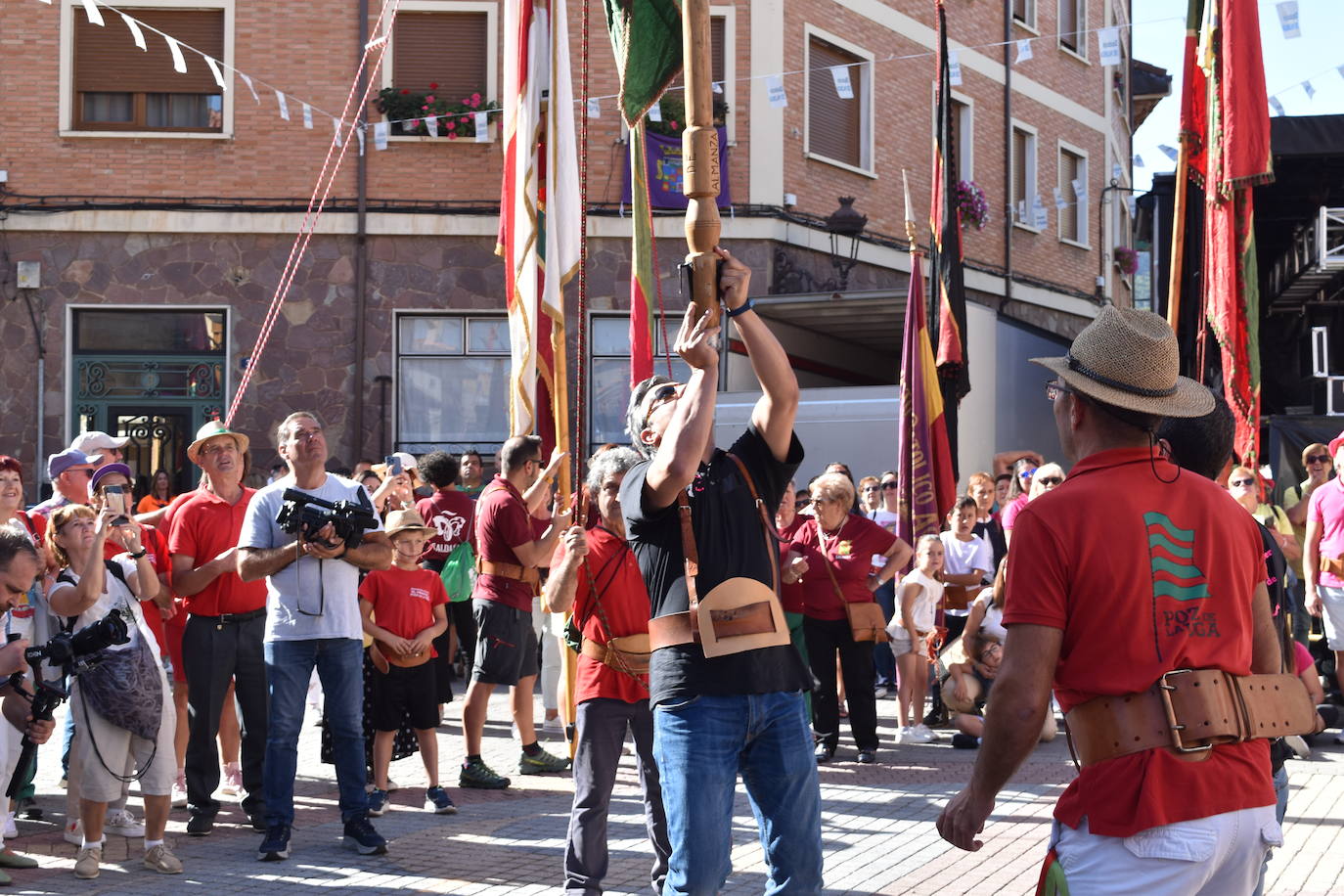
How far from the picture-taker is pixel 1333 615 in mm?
10000

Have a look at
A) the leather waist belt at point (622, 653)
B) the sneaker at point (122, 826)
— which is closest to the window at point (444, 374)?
the sneaker at point (122, 826)

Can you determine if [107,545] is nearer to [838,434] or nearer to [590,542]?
[590,542]

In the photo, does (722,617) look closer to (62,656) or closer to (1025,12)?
(62,656)

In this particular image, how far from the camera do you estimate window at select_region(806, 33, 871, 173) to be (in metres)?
20.5

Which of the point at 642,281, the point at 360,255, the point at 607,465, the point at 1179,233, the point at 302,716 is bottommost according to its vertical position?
the point at 302,716

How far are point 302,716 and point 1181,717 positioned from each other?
4.77m

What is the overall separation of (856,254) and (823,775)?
12.1 m

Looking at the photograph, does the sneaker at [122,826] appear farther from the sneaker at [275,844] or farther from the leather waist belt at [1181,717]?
the leather waist belt at [1181,717]

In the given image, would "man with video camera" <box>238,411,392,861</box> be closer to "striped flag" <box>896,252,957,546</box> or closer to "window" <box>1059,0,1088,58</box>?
"striped flag" <box>896,252,957,546</box>

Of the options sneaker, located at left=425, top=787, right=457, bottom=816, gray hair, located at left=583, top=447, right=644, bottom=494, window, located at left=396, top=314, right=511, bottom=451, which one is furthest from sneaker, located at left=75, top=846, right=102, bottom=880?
window, located at left=396, top=314, right=511, bottom=451

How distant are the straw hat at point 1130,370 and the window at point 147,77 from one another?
1715 centimetres

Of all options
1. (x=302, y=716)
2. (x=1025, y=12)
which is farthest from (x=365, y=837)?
(x=1025, y=12)

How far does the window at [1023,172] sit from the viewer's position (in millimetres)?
24578

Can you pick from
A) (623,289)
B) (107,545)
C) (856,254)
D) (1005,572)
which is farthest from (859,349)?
(1005,572)
